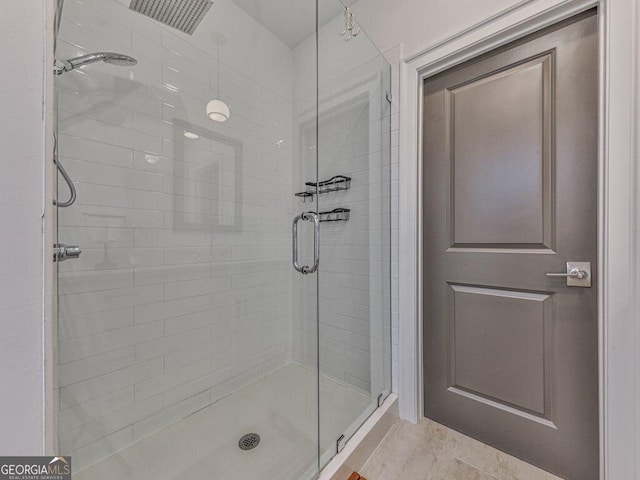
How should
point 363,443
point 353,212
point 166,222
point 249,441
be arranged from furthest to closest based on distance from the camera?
point 353,212
point 166,222
point 249,441
point 363,443

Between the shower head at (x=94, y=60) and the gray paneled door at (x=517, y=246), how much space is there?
151 centimetres

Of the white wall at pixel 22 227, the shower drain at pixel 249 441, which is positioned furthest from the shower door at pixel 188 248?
the white wall at pixel 22 227

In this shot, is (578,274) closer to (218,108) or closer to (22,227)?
(22,227)

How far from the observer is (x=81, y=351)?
1.16 meters

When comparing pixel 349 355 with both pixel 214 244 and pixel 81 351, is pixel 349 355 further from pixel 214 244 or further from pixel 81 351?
pixel 81 351

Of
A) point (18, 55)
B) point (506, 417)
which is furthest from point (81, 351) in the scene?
point (506, 417)

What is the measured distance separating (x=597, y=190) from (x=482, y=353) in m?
0.86

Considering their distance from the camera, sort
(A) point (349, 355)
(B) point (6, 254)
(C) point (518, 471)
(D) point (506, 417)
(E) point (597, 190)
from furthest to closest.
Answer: (A) point (349, 355)
(D) point (506, 417)
(C) point (518, 471)
(E) point (597, 190)
(B) point (6, 254)

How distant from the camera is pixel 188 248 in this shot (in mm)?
1531

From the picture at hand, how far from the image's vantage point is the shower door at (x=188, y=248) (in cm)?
117

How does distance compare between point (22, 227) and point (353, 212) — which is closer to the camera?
point (22, 227)

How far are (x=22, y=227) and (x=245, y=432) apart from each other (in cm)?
142

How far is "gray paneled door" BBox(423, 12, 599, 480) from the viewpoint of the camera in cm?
114

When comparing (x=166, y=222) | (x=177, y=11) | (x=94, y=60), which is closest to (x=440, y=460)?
(x=166, y=222)
